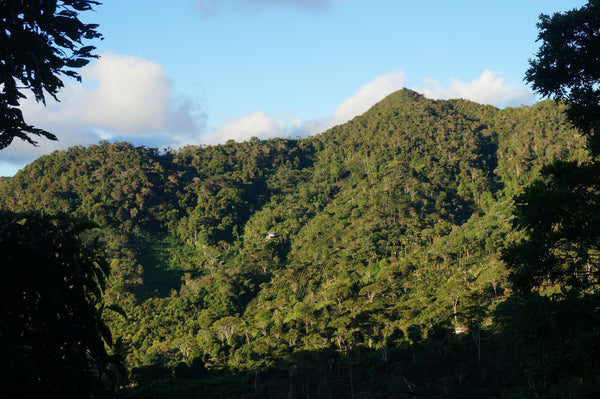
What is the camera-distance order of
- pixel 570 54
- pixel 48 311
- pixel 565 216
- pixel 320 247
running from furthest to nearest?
1. pixel 320 247
2. pixel 570 54
3. pixel 565 216
4. pixel 48 311

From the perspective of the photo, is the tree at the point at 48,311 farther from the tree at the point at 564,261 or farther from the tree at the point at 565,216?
the tree at the point at 565,216

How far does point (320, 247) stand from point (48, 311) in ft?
275

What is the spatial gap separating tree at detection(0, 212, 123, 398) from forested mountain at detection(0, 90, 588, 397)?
374 inches

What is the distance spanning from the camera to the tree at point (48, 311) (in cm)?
586

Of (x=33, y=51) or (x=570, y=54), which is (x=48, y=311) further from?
(x=570, y=54)

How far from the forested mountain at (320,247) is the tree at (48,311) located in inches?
374

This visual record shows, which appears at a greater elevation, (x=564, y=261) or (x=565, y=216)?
(x=565, y=216)

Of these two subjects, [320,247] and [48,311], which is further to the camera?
[320,247]

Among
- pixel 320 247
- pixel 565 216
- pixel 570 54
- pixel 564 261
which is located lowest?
pixel 564 261

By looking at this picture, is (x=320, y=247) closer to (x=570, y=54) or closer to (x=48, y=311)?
(x=570, y=54)

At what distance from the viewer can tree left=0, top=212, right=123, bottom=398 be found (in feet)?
19.2

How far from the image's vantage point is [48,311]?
640 centimetres

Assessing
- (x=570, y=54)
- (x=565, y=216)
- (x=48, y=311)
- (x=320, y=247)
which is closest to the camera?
(x=48, y=311)

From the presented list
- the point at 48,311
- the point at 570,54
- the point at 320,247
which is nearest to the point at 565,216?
the point at 570,54
